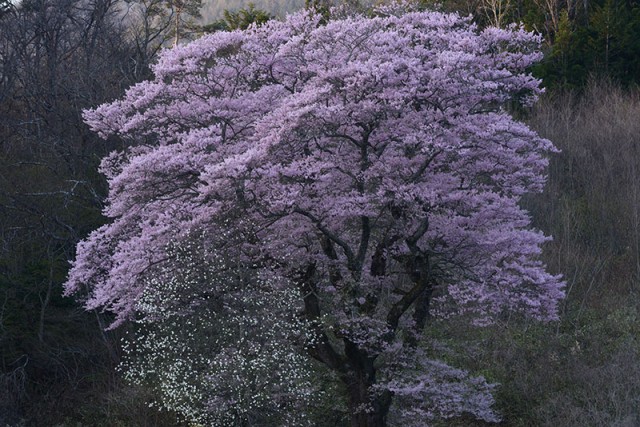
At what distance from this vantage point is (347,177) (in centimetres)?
928

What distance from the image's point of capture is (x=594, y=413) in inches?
460

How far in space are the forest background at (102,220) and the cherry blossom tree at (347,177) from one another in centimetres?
311

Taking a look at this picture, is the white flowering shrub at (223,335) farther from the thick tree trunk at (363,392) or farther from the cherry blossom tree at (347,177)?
the thick tree trunk at (363,392)

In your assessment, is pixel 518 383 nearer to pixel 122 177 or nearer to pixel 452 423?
pixel 452 423

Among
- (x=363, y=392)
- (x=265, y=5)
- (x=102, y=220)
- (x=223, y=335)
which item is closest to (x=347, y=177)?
(x=223, y=335)

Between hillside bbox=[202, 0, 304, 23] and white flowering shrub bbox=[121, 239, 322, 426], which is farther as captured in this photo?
hillside bbox=[202, 0, 304, 23]

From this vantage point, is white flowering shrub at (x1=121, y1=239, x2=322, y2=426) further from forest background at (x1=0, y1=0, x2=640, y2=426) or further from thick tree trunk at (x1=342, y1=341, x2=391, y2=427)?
forest background at (x1=0, y1=0, x2=640, y2=426)

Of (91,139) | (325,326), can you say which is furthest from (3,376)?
(325,326)

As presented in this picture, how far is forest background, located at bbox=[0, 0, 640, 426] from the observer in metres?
13.4

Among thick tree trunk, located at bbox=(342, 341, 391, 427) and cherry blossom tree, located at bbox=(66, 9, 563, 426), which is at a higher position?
cherry blossom tree, located at bbox=(66, 9, 563, 426)

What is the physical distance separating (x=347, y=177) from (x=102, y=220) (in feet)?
25.7

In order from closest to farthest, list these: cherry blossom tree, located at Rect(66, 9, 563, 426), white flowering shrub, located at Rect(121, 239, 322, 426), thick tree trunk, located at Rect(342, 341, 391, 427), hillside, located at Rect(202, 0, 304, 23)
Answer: cherry blossom tree, located at Rect(66, 9, 563, 426), white flowering shrub, located at Rect(121, 239, 322, 426), thick tree trunk, located at Rect(342, 341, 391, 427), hillside, located at Rect(202, 0, 304, 23)

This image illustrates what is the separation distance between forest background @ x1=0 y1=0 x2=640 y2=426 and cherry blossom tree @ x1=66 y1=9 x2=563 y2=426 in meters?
3.11

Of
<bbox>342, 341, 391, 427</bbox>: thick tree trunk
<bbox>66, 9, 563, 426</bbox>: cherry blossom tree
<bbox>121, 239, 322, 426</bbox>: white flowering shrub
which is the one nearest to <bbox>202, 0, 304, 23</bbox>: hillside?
<bbox>66, 9, 563, 426</bbox>: cherry blossom tree
